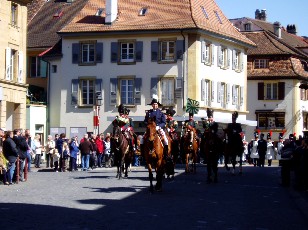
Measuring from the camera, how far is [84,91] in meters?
67.8

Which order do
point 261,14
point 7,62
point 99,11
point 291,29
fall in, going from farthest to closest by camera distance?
point 261,14 → point 291,29 → point 99,11 → point 7,62

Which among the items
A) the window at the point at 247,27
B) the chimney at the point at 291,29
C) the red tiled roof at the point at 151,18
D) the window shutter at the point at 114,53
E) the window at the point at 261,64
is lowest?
the window shutter at the point at 114,53

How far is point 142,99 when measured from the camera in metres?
66.4

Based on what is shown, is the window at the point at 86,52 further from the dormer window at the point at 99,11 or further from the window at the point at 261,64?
the window at the point at 261,64

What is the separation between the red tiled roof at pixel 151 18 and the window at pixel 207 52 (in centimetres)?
117

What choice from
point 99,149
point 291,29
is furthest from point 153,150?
point 291,29

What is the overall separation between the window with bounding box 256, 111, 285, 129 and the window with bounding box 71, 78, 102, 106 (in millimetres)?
25006

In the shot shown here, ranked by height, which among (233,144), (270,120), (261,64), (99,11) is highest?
(99,11)

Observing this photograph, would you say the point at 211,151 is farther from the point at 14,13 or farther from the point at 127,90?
the point at 127,90

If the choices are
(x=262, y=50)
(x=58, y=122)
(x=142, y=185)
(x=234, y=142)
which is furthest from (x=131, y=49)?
(x=142, y=185)

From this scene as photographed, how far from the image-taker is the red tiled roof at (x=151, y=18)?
6632 cm

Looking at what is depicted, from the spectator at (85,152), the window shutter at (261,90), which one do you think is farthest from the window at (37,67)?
the spectator at (85,152)

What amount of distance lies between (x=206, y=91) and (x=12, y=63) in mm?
20548

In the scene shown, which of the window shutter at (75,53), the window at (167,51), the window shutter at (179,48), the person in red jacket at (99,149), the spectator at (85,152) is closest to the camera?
the spectator at (85,152)
